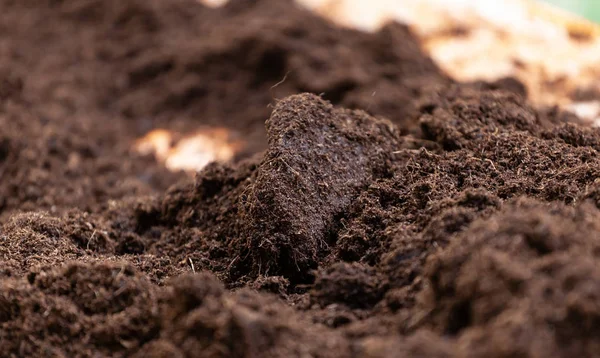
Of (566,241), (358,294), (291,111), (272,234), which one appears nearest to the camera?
(566,241)

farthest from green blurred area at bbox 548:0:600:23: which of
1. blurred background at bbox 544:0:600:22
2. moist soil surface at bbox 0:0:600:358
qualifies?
moist soil surface at bbox 0:0:600:358

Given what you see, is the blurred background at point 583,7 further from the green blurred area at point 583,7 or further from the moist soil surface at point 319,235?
the moist soil surface at point 319,235

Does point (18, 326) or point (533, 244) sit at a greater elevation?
point (533, 244)

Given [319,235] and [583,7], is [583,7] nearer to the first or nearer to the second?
[583,7]

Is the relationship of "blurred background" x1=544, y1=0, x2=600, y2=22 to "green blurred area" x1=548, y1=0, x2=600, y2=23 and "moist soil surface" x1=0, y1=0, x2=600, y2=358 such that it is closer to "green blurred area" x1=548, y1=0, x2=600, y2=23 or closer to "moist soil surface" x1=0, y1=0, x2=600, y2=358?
"green blurred area" x1=548, y1=0, x2=600, y2=23

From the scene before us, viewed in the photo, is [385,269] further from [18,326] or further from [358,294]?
[18,326]

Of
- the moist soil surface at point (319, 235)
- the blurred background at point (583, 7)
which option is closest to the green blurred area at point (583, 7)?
the blurred background at point (583, 7)

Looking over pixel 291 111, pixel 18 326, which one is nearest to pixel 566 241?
pixel 291 111
